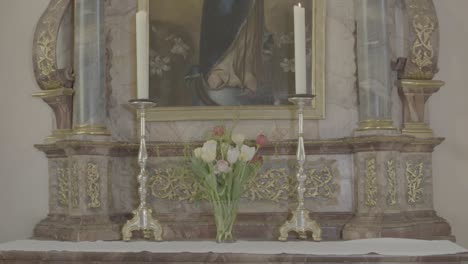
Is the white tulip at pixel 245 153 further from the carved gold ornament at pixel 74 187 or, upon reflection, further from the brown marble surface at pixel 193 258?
the carved gold ornament at pixel 74 187

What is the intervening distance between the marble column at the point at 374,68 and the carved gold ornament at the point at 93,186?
6.07 ft

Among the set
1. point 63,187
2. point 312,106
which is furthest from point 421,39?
point 63,187

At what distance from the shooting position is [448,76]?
18.7ft

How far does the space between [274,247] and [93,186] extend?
1.41 metres

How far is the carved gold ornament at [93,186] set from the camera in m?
5.41

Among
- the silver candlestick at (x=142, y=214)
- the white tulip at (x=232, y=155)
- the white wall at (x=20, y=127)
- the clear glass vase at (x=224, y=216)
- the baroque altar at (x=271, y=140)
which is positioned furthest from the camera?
the white wall at (x=20, y=127)

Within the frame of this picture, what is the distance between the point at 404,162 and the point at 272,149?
917 mm

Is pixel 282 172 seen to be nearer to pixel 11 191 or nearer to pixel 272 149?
pixel 272 149

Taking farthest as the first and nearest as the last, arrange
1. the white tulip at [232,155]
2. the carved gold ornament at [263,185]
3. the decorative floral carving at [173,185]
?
the decorative floral carving at [173,185] < the carved gold ornament at [263,185] < the white tulip at [232,155]

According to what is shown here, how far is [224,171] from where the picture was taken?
4934 mm

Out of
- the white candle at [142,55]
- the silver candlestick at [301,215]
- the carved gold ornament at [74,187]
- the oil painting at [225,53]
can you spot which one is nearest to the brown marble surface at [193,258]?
the silver candlestick at [301,215]

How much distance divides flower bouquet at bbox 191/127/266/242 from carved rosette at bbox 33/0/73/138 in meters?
1.26

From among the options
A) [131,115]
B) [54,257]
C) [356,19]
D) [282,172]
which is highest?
[356,19]

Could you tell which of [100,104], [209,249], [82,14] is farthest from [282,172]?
[82,14]
